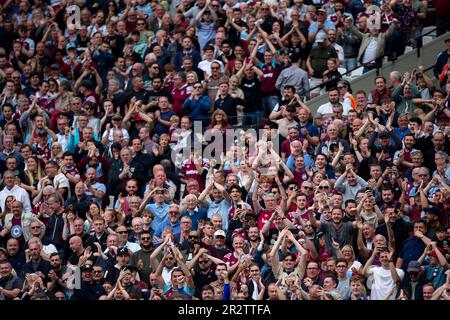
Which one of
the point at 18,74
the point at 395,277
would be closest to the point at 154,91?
the point at 18,74

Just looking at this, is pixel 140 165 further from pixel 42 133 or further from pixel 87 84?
pixel 87 84

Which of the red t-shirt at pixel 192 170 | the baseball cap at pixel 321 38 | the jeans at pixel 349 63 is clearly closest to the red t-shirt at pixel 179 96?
the red t-shirt at pixel 192 170

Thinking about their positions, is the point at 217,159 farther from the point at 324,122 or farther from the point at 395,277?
the point at 395,277

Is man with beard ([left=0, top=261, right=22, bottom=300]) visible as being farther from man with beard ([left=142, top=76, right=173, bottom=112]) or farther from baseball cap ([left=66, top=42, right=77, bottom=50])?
baseball cap ([left=66, top=42, right=77, bottom=50])

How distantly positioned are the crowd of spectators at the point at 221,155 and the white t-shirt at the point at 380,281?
0.02 metres

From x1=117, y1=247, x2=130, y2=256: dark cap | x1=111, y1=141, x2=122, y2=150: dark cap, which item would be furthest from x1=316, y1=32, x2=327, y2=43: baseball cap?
x1=117, y1=247, x2=130, y2=256: dark cap

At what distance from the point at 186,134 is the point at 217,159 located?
30.1 inches

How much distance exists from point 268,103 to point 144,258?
4.60 metres

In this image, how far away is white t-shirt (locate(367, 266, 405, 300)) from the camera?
2061 cm

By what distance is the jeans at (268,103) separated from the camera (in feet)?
83.6

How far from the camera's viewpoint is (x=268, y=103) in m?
25.6

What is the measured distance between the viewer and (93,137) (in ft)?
84.2

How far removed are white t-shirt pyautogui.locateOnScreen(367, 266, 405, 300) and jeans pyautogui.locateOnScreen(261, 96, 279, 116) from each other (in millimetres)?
5316

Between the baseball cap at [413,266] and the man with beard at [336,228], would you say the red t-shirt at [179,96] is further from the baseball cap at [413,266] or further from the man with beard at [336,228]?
the baseball cap at [413,266]
